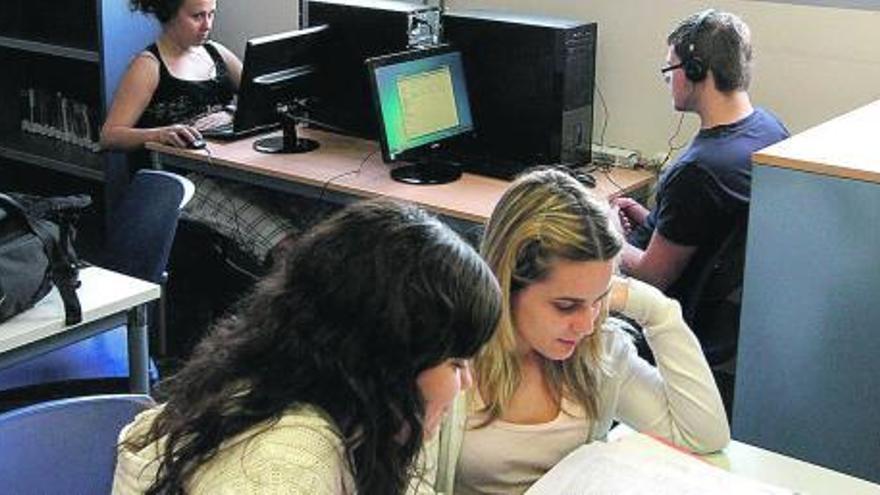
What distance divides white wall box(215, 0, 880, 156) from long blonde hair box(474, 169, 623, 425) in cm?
172

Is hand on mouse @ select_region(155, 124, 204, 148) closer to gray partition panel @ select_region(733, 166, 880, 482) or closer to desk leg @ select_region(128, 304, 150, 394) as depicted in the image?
desk leg @ select_region(128, 304, 150, 394)

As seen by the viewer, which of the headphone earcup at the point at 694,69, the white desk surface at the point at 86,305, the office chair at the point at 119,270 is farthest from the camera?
the headphone earcup at the point at 694,69

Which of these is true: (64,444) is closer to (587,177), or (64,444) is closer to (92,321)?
Result: (92,321)

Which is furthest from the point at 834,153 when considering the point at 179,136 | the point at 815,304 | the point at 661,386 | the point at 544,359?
the point at 179,136

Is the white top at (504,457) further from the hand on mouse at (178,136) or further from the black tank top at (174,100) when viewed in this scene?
the black tank top at (174,100)

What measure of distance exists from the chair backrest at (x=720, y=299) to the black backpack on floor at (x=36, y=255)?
141 centimetres

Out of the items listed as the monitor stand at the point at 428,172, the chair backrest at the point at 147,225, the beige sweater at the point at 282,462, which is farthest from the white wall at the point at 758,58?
the beige sweater at the point at 282,462

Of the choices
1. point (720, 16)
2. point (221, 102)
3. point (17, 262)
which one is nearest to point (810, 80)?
point (720, 16)

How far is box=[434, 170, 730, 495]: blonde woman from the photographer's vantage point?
1.63 m

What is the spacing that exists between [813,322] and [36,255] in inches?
60.6

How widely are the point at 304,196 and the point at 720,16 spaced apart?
129cm

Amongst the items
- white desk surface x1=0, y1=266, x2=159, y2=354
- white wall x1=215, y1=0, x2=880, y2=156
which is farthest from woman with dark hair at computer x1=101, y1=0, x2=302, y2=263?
white desk surface x1=0, y1=266, x2=159, y2=354

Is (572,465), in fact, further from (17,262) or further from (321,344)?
(17,262)

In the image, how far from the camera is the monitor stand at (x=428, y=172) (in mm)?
3299
